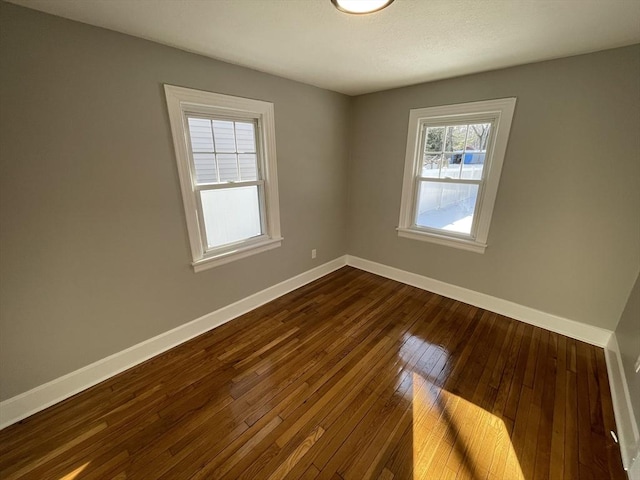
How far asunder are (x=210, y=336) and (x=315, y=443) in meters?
1.34

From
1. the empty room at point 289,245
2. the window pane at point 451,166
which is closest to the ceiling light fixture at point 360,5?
the empty room at point 289,245

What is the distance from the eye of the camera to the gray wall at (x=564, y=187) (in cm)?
→ 184

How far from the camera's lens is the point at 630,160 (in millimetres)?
1822

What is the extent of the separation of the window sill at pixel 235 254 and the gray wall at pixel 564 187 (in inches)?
77.3

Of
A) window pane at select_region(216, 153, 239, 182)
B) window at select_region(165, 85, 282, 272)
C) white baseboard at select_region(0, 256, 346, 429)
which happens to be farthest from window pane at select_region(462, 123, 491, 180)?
white baseboard at select_region(0, 256, 346, 429)

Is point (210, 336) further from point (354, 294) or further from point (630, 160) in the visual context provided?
point (630, 160)

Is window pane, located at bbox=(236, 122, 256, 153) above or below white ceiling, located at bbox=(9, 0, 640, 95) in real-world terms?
below

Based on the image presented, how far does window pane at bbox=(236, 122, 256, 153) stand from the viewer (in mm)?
2330

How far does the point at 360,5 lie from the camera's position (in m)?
1.22

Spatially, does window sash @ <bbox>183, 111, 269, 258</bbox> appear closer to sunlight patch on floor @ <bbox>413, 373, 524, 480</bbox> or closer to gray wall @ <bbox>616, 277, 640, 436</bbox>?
sunlight patch on floor @ <bbox>413, 373, 524, 480</bbox>

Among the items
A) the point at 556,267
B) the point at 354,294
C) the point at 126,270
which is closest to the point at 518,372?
the point at 556,267

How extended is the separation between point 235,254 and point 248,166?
86 centimetres

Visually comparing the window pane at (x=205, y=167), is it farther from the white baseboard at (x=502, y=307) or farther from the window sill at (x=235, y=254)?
the white baseboard at (x=502, y=307)

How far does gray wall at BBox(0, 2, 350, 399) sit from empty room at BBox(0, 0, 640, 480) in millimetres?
12
